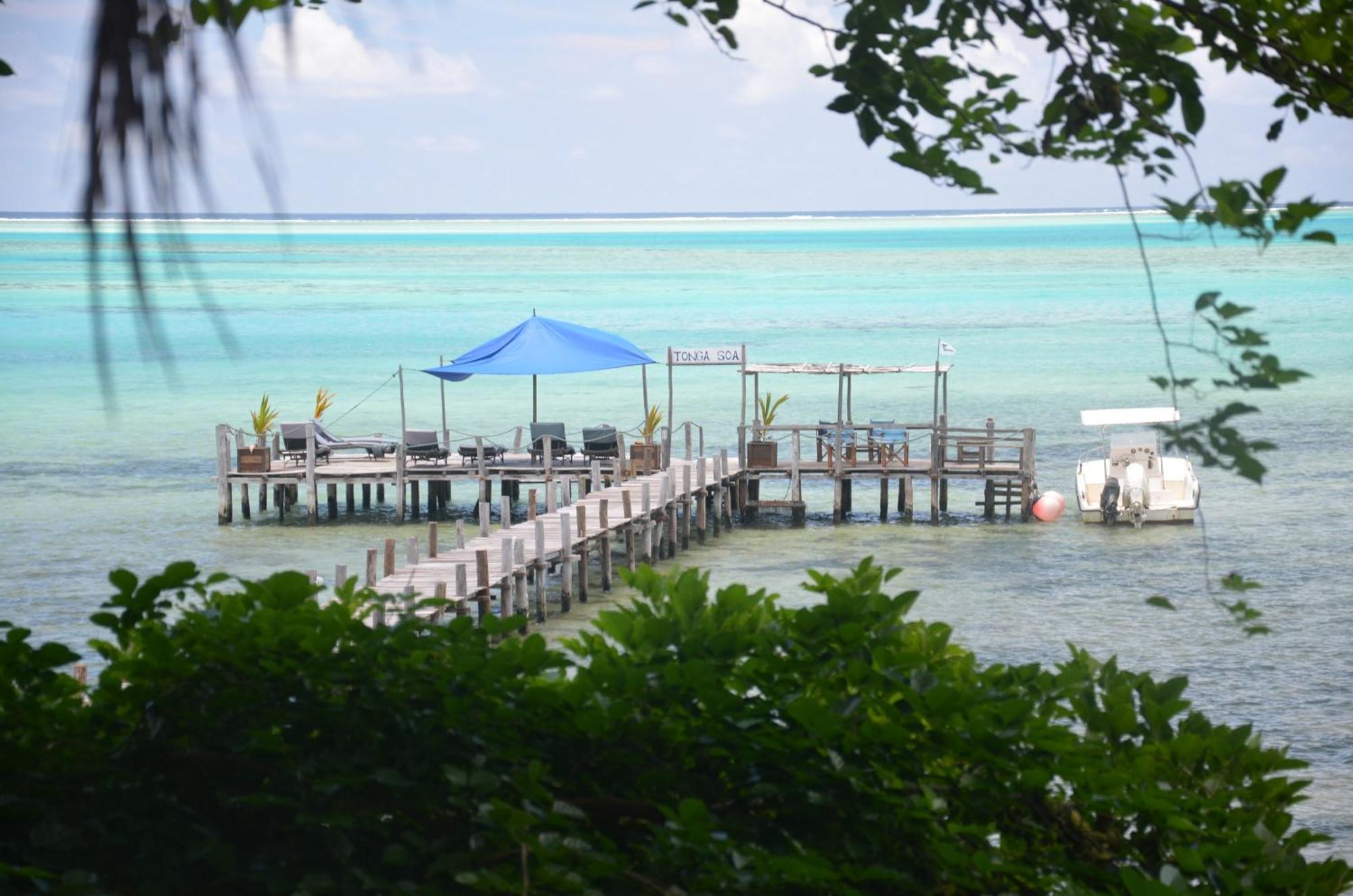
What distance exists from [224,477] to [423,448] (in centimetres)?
371

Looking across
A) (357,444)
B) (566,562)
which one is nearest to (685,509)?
(566,562)

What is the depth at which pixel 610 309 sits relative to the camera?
102562 mm

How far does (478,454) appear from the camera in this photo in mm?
27922

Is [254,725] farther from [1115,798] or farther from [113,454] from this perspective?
[113,454]

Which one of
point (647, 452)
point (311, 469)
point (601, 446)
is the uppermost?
point (601, 446)

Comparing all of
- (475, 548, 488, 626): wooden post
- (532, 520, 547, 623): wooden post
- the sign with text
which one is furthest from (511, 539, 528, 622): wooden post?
the sign with text

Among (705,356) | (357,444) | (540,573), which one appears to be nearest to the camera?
(540,573)

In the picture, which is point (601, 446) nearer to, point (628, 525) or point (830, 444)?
point (830, 444)

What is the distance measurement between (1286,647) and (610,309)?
8542 centimetres

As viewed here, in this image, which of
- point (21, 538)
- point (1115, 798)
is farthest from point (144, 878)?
point (21, 538)

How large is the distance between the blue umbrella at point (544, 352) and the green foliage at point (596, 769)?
73.4ft

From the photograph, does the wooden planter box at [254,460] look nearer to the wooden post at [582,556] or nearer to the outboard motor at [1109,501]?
the wooden post at [582,556]

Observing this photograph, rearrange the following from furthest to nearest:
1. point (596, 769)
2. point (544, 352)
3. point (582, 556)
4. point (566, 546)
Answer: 1. point (544, 352)
2. point (582, 556)
3. point (566, 546)
4. point (596, 769)

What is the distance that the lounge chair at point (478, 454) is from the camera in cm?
2811
